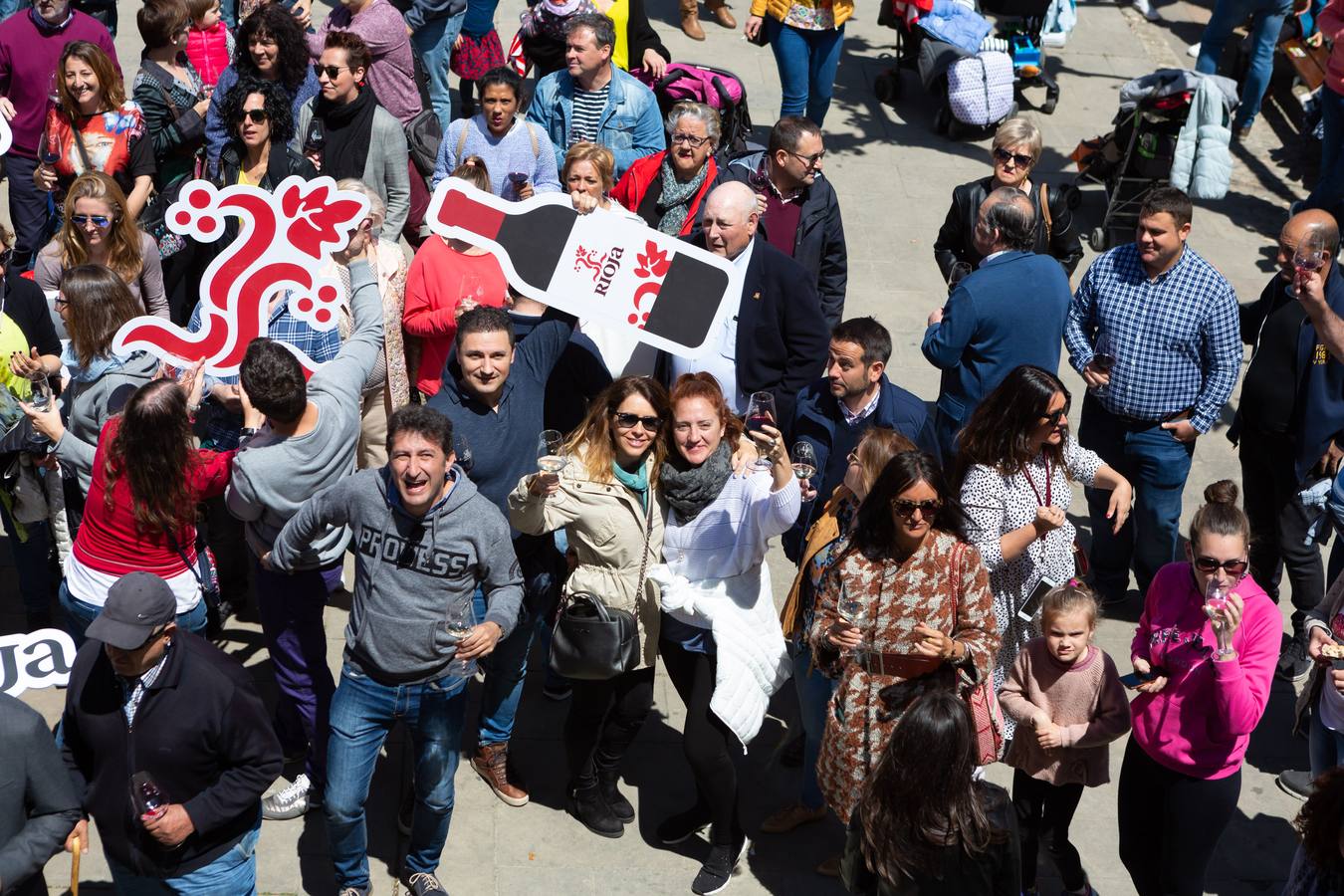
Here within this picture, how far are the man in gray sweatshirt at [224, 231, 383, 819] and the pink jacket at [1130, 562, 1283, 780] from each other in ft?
9.19

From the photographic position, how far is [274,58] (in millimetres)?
7770

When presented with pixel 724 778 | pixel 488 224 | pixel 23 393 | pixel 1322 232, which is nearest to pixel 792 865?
pixel 724 778

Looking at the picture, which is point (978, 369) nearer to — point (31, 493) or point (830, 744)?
point (830, 744)

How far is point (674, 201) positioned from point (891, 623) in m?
3.02

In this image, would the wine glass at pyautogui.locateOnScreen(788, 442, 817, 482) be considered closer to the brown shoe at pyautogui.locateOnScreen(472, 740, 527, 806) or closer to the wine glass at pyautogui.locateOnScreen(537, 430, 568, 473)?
the wine glass at pyautogui.locateOnScreen(537, 430, 568, 473)

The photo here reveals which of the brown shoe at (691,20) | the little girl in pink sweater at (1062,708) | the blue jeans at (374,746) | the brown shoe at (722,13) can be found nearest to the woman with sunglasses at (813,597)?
the little girl in pink sweater at (1062,708)

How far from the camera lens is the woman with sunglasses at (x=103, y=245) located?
6.39 meters

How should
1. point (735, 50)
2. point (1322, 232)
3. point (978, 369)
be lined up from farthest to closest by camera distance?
point (735, 50), point (978, 369), point (1322, 232)

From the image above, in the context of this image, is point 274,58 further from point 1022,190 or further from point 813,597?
point 813,597

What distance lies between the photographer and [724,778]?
5.23 meters

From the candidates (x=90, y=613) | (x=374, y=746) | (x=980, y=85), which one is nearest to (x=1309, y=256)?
(x=374, y=746)

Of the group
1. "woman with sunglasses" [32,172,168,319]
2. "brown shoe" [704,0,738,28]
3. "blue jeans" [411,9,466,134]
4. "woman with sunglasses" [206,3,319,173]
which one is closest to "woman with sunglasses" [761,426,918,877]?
"woman with sunglasses" [32,172,168,319]

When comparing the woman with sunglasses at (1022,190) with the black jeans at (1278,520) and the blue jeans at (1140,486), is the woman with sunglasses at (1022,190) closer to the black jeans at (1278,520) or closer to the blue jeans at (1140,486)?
the blue jeans at (1140,486)

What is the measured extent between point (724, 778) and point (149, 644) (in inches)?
83.3
